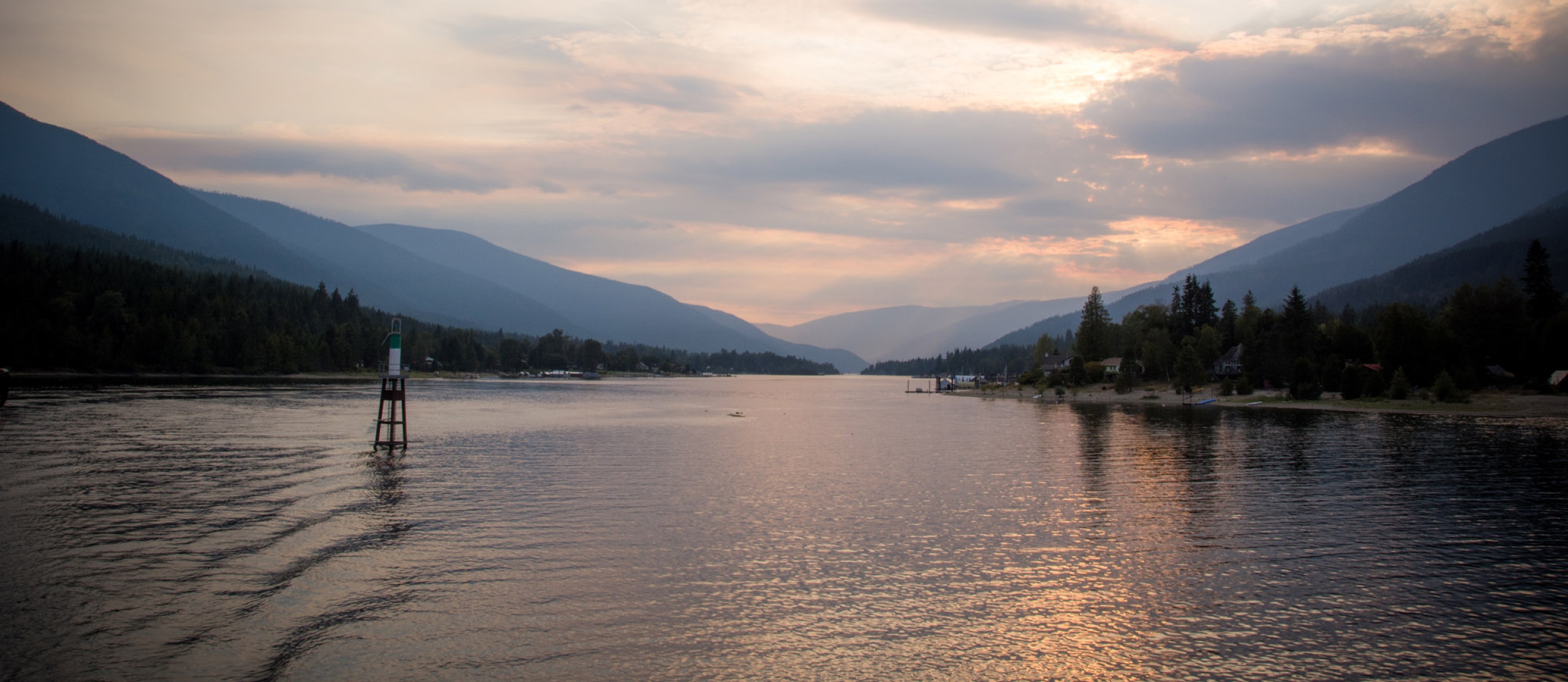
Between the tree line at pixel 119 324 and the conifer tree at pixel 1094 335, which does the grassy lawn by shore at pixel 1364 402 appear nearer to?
the conifer tree at pixel 1094 335

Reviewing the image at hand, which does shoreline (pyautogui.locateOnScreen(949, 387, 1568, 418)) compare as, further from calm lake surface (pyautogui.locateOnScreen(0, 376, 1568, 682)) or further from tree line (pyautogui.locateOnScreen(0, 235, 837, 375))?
tree line (pyautogui.locateOnScreen(0, 235, 837, 375))

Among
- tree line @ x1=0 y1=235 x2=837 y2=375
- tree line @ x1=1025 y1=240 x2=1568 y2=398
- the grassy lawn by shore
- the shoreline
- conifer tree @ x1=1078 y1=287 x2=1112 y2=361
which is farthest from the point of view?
conifer tree @ x1=1078 y1=287 x2=1112 y2=361

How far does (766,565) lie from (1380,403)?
114364 millimetres

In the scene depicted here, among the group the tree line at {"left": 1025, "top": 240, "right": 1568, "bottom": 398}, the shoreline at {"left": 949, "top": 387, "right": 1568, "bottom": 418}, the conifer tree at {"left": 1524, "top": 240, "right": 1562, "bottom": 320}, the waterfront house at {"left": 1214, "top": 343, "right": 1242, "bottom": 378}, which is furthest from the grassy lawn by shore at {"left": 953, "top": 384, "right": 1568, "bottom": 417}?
the conifer tree at {"left": 1524, "top": 240, "right": 1562, "bottom": 320}

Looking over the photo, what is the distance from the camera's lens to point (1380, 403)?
10581 cm

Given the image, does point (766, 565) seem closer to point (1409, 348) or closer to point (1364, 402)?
point (1364, 402)

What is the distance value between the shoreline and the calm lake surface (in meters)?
51.1

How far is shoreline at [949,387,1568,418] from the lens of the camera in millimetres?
92125

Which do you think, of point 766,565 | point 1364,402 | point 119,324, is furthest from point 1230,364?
point 119,324

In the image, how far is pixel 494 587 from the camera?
19984mm

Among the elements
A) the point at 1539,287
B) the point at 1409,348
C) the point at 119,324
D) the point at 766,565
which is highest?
the point at 1539,287

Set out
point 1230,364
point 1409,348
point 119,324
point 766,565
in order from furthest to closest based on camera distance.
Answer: point 119,324
point 1230,364
point 1409,348
point 766,565

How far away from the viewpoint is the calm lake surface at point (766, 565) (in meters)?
15.5

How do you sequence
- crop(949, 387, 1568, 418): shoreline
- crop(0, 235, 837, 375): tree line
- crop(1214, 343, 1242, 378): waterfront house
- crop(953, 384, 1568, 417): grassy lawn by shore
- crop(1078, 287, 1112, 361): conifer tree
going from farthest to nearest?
crop(1078, 287, 1112, 361): conifer tree, crop(1214, 343, 1242, 378): waterfront house, crop(0, 235, 837, 375): tree line, crop(953, 384, 1568, 417): grassy lawn by shore, crop(949, 387, 1568, 418): shoreline
